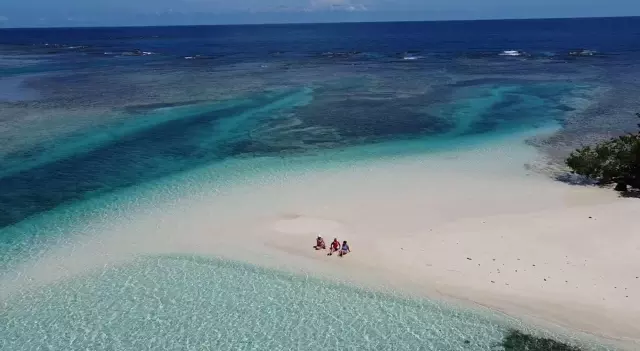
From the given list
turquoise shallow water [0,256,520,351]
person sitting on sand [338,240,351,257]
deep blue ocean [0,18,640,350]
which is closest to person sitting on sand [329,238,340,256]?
person sitting on sand [338,240,351,257]

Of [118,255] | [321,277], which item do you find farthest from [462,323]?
[118,255]

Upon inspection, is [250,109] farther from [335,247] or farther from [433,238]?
[433,238]

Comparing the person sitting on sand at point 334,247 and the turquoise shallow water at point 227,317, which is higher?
the person sitting on sand at point 334,247

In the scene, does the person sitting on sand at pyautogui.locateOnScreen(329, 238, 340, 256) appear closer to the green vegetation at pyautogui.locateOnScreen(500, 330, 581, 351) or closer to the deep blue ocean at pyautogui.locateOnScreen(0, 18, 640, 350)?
the deep blue ocean at pyautogui.locateOnScreen(0, 18, 640, 350)

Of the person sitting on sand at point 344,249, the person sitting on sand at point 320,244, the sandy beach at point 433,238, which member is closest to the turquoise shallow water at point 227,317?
the sandy beach at point 433,238

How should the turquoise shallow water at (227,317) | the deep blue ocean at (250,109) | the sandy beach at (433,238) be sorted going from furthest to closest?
the deep blue ocean at (250,109) < the sandy beach at (433,238) < the turquoise shallow water at (227,317)

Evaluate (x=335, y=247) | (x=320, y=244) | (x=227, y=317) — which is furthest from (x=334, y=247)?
(x=227, y=317)

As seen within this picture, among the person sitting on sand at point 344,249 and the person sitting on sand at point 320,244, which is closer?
the person sitting on sand at point 344,249

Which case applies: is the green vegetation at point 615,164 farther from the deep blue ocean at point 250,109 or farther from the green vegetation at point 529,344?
the green vegetation at point 529,344
